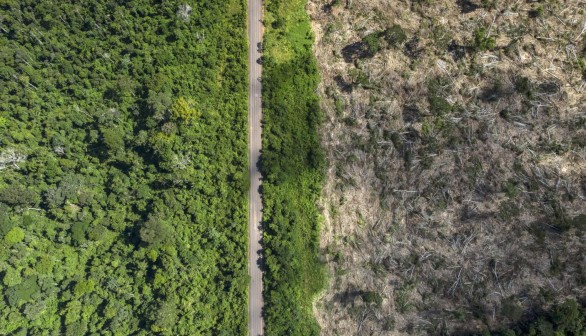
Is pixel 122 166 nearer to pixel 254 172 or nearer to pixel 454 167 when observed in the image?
pixel 254 172

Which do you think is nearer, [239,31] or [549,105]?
[549,105]

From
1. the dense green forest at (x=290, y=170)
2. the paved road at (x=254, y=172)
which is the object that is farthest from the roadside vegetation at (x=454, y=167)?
the paved road at (x=254, y=172)

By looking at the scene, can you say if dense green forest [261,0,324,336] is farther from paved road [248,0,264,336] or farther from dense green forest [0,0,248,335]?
dense green forest [0,0,248,335]

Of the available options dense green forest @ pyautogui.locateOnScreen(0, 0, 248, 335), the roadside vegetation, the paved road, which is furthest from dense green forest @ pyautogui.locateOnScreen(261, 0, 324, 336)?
dense green forest @ pyautogui.locateOnScreen(0, 0, 248, 335)

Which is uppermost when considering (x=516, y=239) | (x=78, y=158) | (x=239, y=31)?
(x=239, y=31)

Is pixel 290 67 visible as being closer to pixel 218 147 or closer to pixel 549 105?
pixel 218 147

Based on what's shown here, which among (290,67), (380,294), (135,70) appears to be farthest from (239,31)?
(380,294)
